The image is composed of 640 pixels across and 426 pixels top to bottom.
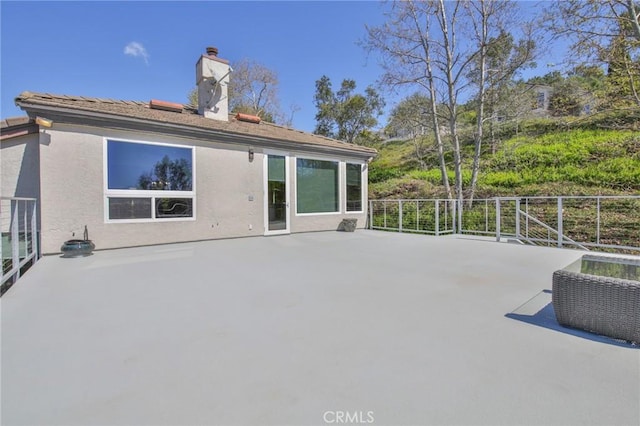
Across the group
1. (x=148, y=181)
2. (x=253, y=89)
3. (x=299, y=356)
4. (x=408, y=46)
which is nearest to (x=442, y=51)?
(x=408, y=46)

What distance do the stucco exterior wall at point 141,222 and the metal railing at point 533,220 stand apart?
144 inches

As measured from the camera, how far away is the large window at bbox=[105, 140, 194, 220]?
6.37 metres

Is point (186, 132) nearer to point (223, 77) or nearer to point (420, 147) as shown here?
point (223, 77)

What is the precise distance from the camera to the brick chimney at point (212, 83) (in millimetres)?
8758

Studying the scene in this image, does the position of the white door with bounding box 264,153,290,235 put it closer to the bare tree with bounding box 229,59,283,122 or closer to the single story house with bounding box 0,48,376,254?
the single story house with bounding box 0,48,376,254

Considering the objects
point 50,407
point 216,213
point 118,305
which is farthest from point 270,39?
point 50,407

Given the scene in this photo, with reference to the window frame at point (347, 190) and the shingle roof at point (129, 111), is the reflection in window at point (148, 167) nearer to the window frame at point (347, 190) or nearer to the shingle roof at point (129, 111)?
the shingle roof at point (129, 111)

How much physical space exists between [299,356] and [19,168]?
718cm

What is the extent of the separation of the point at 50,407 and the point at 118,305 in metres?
1.66

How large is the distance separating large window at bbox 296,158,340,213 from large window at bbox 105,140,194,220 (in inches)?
124

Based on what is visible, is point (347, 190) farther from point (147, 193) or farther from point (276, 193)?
point (147, 193)

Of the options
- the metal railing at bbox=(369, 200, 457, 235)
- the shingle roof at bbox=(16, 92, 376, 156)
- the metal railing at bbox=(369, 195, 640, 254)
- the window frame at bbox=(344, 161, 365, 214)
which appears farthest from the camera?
the window frame at bbox=(344, 161, 365, 214)

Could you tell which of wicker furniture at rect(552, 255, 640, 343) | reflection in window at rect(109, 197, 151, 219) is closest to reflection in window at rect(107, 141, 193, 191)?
reflection in window at rect(109, 197, 151, 219)

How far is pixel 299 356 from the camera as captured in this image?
2.06 metres
